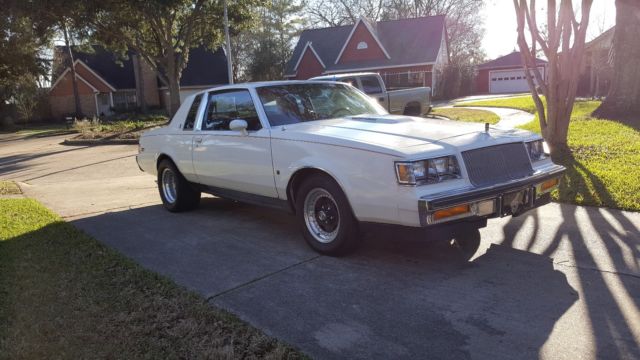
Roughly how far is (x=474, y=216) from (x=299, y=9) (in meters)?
61.4

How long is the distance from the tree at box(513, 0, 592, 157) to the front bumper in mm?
5110

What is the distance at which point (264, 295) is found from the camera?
4129mm

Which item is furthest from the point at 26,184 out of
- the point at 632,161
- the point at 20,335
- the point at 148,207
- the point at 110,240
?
the point at 632,161

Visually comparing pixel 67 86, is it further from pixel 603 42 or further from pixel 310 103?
pixel 310 103

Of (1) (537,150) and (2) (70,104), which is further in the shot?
(2) (70,104)

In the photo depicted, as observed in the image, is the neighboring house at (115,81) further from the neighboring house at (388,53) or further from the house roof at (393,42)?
the neighboring house at (388,53)

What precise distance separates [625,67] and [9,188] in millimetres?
15723

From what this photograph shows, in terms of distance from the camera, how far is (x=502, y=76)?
2130 inches

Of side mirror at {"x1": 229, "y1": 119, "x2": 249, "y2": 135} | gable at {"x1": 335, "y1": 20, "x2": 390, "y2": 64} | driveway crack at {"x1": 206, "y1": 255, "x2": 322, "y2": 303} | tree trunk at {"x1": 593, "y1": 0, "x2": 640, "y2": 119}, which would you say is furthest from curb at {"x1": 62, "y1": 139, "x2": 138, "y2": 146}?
gable at {"x1": 335, "y1": 20, "x2": 390, "y2": 64}

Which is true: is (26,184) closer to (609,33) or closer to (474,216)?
(474,216)

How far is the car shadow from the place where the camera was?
3303 millimetres

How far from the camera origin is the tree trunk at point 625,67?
14.1 m

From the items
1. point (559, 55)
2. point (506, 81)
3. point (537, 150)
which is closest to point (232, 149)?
point (537, 150)

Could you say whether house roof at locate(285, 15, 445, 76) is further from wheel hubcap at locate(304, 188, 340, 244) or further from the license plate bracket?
the license plate bracket
